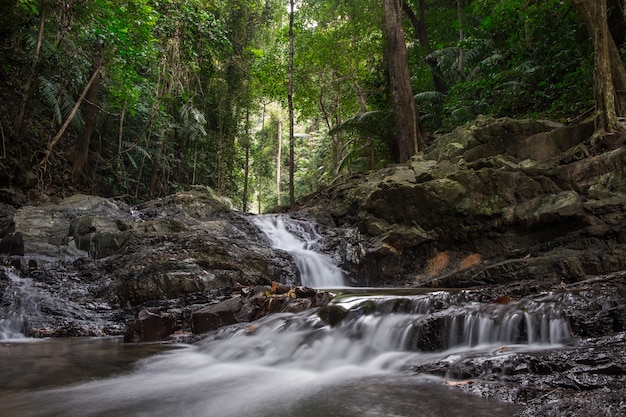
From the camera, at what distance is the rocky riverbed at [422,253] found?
12.8 feet

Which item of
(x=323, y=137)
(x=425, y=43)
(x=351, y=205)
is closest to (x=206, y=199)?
(x=351, y=205)

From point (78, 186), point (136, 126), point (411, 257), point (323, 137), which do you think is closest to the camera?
point (411, 257)

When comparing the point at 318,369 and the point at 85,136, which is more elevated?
the point at 85,136

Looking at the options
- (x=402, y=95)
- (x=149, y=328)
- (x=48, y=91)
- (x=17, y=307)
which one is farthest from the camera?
(x=402, y=95)

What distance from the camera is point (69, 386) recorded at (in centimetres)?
354

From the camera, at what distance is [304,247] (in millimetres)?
10875

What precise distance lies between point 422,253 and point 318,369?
17.8 ft

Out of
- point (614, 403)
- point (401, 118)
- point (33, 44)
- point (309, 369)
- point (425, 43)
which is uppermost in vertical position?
point (425, 43)

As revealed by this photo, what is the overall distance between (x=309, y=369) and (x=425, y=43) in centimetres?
1587

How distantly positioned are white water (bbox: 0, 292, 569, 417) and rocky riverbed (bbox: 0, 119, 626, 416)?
0.36 m

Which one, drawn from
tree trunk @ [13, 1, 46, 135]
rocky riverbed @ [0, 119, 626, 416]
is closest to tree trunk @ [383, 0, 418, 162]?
rocky riverbed @ [0, 119, 626, 416]

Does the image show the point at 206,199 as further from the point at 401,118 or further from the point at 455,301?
the point at 455,301

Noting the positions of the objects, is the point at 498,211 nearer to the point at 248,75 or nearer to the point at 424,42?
the point at 424,42

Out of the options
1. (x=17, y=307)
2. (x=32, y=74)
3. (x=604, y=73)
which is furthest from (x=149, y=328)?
(x=604, y=73)
